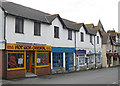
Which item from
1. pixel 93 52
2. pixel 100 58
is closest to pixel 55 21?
pixel 93 52

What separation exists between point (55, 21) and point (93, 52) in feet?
43.7

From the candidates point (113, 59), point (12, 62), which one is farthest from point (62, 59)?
point (113, 59)

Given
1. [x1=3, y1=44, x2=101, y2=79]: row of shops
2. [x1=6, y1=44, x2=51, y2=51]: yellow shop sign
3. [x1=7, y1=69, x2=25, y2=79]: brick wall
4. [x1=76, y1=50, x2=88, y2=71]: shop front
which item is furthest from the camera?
[x1=76, y1=50, x2=88, y2=71]: shop front

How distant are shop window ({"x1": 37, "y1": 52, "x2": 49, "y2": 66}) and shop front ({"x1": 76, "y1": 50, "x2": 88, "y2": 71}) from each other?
25.7ft

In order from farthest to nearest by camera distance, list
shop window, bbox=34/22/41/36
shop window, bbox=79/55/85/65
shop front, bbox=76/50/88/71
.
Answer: shop window, bbox=79/55/85/65
shop front, bbox=76/50/88/71
shop window, bbox=34/22/41/36

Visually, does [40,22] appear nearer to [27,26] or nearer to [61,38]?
[27,26]

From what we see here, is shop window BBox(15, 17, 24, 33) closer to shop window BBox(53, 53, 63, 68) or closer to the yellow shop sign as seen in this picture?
the yellow shop sign

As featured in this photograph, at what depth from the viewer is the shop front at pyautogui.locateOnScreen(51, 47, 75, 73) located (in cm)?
2272

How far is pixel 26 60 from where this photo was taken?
19547 millimetres

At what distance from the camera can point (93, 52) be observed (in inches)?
1332

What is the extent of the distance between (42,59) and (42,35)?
8.52ft

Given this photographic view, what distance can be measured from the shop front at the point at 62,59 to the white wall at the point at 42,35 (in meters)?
0.70

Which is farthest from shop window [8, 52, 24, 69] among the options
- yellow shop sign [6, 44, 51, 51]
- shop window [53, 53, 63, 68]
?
shop window [53, 53, 63, 68]

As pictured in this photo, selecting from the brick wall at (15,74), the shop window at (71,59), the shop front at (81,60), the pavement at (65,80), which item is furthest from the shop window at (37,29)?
the shop front at (81,60)
